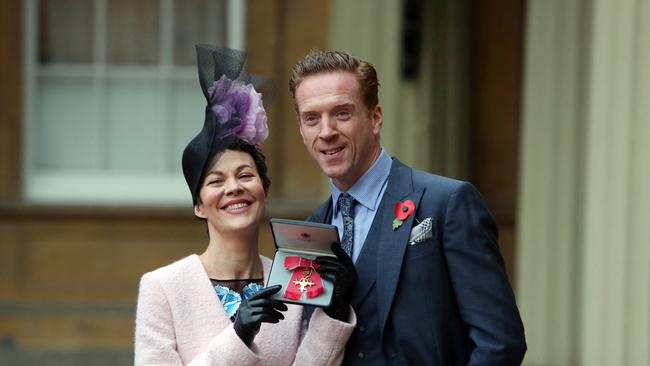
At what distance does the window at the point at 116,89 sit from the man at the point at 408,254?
610cm

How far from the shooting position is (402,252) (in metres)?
3.26

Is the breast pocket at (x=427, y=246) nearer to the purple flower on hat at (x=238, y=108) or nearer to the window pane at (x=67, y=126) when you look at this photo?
the purple flower on hat at (x=238, y=108)

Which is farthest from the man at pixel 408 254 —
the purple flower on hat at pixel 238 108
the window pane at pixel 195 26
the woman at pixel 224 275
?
the window pane at pixel 195 26

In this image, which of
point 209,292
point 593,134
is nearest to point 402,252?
point 209,292

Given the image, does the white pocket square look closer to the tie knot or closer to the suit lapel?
the suit lapel

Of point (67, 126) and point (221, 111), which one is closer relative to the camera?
point (221, 111)

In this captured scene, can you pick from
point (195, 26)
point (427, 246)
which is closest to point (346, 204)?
point (427, 246)

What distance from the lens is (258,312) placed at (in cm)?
318

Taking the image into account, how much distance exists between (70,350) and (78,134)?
1653 mm

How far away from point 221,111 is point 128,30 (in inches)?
240

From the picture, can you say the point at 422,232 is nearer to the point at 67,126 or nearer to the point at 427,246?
the point at 427,246

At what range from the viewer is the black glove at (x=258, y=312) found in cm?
318

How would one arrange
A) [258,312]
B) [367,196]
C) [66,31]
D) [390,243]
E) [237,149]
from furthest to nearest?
1. [66,31]
2. [237,149]
3. [367,196]
4. [390,243]
5. [258,312]

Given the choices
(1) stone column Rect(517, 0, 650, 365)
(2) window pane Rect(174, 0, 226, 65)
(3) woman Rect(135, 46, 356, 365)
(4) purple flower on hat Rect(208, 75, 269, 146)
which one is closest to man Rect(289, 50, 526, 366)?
(3) woman Rect(135, 46, 356, 365)
